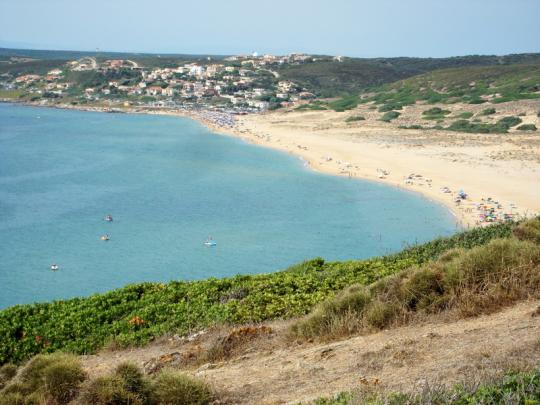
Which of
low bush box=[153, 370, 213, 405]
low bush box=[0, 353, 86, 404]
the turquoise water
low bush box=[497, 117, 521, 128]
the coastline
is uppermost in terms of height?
low bush box=[497, 117, 521, 128]

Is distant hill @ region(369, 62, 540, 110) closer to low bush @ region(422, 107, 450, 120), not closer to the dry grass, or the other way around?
low bush @ region(422, 107, 450, 120)

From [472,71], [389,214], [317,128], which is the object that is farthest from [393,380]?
[472,71]

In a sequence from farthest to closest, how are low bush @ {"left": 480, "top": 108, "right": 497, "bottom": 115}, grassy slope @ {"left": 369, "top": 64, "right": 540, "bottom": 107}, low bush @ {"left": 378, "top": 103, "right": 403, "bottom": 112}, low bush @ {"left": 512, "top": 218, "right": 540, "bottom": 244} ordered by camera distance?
low bush @ {"left": 378, "top": 103, "right": 403, "bottom": 112} → grassy slope @ {"left": 369, "top": 64, "right": 540, "bottom": 107} → low bush @ {"left": 480, "top": 108, "right": 497, "bottom": 115} → low bush @ {"left": 512, "top": 218, "right": 540, "bottom": 244}

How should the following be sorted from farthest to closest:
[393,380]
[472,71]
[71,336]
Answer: [472,71], [71,336], [393,380]

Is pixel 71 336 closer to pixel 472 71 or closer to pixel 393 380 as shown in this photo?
pixel 393 380

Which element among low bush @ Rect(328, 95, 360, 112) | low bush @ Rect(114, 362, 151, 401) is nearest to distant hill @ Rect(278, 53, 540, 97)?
low bush @ Rect(328, 95, 360, 112)

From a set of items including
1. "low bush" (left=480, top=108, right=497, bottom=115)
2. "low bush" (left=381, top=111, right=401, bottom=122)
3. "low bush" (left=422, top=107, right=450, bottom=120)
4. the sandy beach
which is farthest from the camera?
"low bush" (left=381, top=111, right=401, bottom=122)
